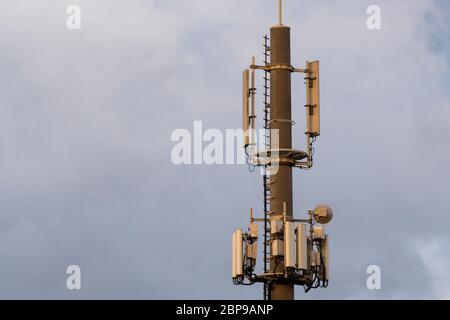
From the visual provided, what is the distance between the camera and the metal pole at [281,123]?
131 meters

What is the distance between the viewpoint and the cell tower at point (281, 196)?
130500 millimetres

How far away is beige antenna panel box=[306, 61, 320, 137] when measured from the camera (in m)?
134

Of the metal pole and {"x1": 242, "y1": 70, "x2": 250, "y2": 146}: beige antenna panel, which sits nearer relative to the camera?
the metal pole

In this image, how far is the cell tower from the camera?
428ft

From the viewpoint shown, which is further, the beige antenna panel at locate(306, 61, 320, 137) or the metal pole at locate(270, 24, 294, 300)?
the beige antenna panel at locate(306, 61, 320, 137)

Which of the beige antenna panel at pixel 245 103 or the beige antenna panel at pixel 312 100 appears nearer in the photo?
the beige antenna panel at pixel 245 103

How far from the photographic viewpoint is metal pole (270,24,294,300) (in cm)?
13100

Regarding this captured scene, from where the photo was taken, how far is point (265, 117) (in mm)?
134000

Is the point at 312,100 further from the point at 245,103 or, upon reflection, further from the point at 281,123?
the point at 245,103

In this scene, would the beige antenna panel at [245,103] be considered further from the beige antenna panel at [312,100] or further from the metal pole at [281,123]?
the beige antenna panel at [312,100]

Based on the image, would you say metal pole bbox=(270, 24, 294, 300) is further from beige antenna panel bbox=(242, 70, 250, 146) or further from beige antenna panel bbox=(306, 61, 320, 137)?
beige antenna panel bbox=(242, 70, 250, 146)

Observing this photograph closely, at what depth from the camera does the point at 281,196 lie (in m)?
132
